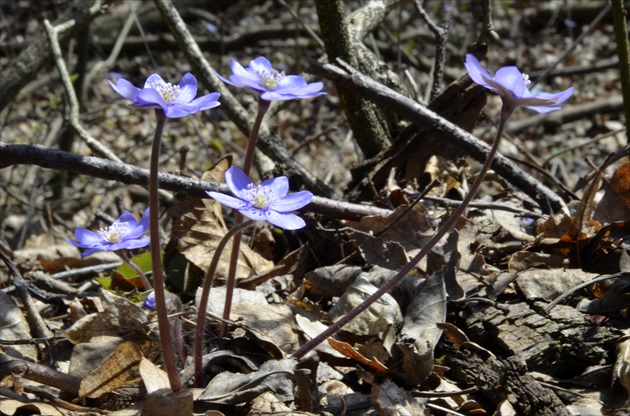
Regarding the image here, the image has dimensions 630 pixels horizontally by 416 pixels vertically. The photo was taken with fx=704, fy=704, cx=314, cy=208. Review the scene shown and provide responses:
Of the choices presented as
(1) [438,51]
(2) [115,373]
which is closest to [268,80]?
(2) [115,373]

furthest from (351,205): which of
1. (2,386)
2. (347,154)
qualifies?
(347,154)

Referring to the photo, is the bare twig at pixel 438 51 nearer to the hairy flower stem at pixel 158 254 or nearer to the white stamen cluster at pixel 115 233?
the white stamen cluster at pixel 115 233

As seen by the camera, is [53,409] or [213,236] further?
[213,236]

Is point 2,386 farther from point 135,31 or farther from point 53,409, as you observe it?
point 135,31

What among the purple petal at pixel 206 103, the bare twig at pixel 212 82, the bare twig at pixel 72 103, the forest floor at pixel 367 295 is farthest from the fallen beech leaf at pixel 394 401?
the bare twig at pixel 72 103

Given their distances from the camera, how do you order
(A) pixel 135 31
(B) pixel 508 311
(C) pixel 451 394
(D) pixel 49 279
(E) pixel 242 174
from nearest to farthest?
(E) pixel 242 174 < (C) pixel 451 394 < (B) pixel 508 311 < (D) pixel 49 279 < (A) pixel 135 31

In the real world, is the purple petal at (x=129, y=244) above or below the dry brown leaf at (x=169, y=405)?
above

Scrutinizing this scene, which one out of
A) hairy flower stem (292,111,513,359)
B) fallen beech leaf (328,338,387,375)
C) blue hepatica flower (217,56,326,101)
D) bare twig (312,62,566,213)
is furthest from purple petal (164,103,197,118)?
bare twig (312,62,566,213)
